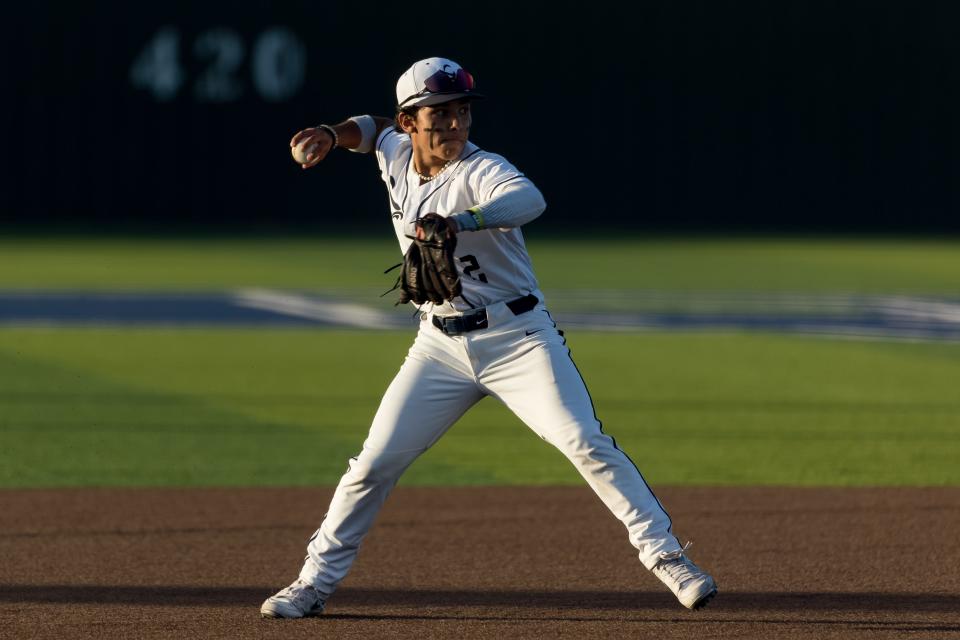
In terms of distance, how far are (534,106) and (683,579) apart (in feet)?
110

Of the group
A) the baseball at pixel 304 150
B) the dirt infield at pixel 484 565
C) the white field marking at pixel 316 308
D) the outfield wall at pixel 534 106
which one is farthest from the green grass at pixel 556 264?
the baseball at pixel 304 150

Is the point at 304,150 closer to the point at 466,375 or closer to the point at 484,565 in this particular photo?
the point at 466,375

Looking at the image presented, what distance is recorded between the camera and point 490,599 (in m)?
6.59

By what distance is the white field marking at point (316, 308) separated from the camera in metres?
19.2

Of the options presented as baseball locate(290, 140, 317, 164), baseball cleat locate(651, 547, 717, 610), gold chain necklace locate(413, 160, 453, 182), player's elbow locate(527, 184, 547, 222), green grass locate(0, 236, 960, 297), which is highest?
baseball locate(290, 140, 317, 164)

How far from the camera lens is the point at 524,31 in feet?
128

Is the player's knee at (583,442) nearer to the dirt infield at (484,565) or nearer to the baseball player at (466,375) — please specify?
the baseball player at (466,375)

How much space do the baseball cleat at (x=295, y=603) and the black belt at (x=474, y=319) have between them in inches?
42.1

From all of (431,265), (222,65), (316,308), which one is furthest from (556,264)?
(431,265)

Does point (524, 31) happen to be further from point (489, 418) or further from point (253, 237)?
point (489, 418)

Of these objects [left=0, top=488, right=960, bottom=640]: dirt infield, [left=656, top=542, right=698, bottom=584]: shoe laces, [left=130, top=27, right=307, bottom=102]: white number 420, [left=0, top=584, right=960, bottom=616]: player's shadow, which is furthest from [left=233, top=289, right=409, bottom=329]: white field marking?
[left=130, top=27, right=307, bottom=102]: white number 420

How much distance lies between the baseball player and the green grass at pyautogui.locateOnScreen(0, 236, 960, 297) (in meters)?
16.8

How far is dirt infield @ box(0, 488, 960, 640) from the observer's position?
20.1 feet

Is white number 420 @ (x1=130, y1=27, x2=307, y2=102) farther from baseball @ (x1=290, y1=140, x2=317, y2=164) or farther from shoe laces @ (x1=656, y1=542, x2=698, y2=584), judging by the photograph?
shoe laces @ (x1=656, y1=542, x2=698, y2=584)
